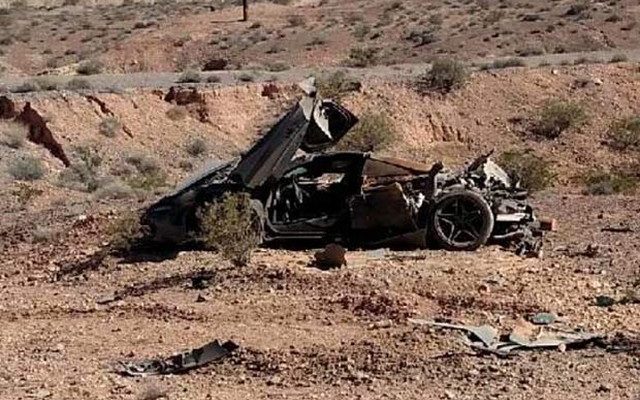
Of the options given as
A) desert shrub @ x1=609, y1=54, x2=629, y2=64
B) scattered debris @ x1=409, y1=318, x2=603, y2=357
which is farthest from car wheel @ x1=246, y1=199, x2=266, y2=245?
desert shrub @ x1=609, y1=54, x2=629, y2=64

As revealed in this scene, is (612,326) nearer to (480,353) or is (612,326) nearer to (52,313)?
(480,353)

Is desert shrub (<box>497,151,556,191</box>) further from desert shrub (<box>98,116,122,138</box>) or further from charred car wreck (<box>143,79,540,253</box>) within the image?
desert shrub (<box>98,116,122,138</box>)

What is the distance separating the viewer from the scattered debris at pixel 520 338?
1027 centimetres

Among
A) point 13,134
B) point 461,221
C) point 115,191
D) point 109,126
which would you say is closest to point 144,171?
point 109,126

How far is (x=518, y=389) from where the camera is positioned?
30.3 ft

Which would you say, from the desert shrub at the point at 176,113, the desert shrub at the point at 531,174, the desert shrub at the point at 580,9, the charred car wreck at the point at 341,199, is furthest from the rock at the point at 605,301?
the desert shrub at the point at 580,9

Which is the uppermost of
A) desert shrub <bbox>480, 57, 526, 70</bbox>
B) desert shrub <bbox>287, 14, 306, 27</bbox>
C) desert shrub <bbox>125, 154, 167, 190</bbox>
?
desert shrub <bbox>480, 57, 526, 70</bbox>

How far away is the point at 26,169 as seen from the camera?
28.1m

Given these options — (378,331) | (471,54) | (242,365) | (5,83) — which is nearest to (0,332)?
(242,365)

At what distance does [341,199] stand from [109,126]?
19.0 meters

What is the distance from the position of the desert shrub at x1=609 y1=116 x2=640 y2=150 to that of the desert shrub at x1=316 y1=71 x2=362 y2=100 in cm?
752

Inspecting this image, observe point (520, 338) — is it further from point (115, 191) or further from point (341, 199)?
point (115, 191)

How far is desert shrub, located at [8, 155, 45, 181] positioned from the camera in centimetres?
2755

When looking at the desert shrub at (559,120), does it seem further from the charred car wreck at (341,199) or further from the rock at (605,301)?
the rock at (605,301)
